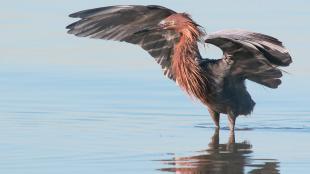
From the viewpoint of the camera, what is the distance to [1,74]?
18016 millimetres

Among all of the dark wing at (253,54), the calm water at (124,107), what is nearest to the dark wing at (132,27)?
the calm water at (124,107)

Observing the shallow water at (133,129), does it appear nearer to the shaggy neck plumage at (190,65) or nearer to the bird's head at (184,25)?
the shaggy neck plumage at (190,65)

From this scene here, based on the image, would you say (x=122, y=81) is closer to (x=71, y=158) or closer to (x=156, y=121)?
(x=156, y=121)

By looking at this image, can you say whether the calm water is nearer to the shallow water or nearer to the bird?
the shallow water

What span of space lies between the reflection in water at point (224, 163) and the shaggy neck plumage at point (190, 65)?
1.59 metres

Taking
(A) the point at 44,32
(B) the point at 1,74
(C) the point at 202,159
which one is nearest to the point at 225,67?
(C) the point at 202,159

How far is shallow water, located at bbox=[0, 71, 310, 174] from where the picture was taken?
12.5 meters

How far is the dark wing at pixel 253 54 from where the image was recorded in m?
13.7

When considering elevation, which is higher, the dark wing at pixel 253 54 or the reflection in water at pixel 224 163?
the dark wing at pixel 253 54

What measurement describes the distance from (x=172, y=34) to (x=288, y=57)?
2.41 metres

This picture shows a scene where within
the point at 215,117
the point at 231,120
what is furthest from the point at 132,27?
the point at 231,120

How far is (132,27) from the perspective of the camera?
16078 mm

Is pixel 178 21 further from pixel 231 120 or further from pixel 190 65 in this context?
pixel 231 120

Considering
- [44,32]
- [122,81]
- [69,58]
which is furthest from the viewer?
[44,32]
